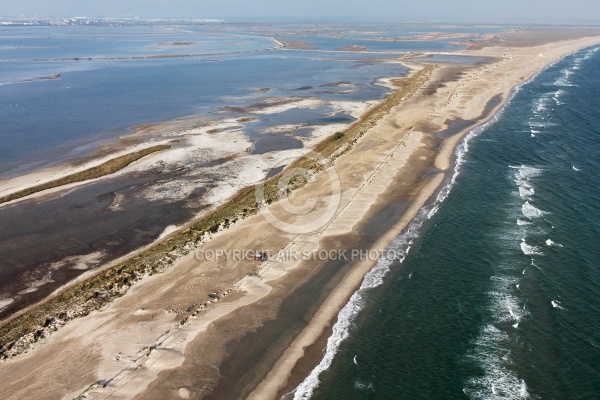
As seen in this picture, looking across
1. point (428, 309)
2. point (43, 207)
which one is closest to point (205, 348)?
point (428, 309)

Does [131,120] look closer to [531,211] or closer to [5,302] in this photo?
[5,302]

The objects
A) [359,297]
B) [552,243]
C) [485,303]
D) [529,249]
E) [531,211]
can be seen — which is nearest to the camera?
[485,303]

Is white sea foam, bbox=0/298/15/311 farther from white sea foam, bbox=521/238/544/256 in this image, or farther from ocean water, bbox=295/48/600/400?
white sea foam, bbox=521/238/544/256

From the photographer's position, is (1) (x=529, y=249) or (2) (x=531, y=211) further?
(2) (x=531, y=211)

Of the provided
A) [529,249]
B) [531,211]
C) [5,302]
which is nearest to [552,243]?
[529,249]

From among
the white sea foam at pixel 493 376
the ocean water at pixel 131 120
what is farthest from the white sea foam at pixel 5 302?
the white sea foam at pixel 493 376

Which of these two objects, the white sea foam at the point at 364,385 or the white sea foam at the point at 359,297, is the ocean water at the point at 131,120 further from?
the white sea foam at the point at 364,385
